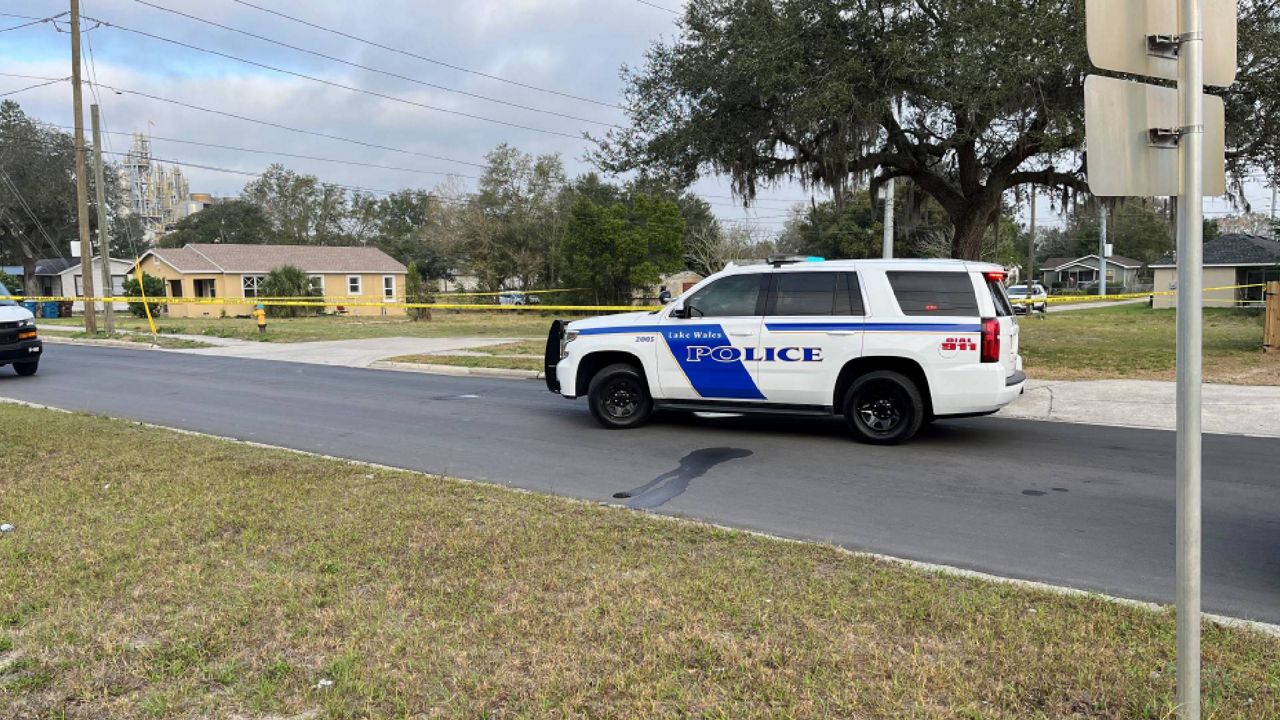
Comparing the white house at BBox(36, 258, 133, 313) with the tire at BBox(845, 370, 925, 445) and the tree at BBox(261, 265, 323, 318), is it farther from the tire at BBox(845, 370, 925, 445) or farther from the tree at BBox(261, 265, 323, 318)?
the tire at BBox(845, 370, 925, 445)

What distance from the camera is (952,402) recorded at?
9.37 meters

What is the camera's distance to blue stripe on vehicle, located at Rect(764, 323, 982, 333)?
926cm

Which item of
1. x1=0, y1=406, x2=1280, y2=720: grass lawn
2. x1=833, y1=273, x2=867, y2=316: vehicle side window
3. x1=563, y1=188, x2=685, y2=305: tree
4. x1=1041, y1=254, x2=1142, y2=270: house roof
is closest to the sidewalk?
x1=833, y1=273, x2=867, y2=316: vehicle side window

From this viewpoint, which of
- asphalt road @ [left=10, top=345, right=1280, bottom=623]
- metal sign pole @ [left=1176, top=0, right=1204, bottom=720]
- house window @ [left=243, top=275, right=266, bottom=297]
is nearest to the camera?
metal sign pole @ [left=1176, top=0, right=1204, bottom=720]

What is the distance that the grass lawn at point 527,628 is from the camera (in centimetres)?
362

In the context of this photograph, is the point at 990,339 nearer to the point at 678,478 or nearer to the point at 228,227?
the point at 678,478

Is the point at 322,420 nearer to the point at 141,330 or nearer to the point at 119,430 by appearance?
the point at 119,430

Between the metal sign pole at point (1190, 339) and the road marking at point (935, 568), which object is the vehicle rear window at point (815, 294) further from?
Result: the metal sign pole at point (1190, 339)

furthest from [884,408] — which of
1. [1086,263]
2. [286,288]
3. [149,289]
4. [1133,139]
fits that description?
[1086,263]

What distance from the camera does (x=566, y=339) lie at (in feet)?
36.2

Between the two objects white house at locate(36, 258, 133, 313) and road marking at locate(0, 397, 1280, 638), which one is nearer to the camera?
road marking at locate(0, 397, 1280, 638)

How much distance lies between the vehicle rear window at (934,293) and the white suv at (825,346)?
10 mm

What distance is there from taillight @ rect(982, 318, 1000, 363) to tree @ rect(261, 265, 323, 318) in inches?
1642

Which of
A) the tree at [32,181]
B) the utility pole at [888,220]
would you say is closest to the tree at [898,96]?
the utility pole at [888,220]
